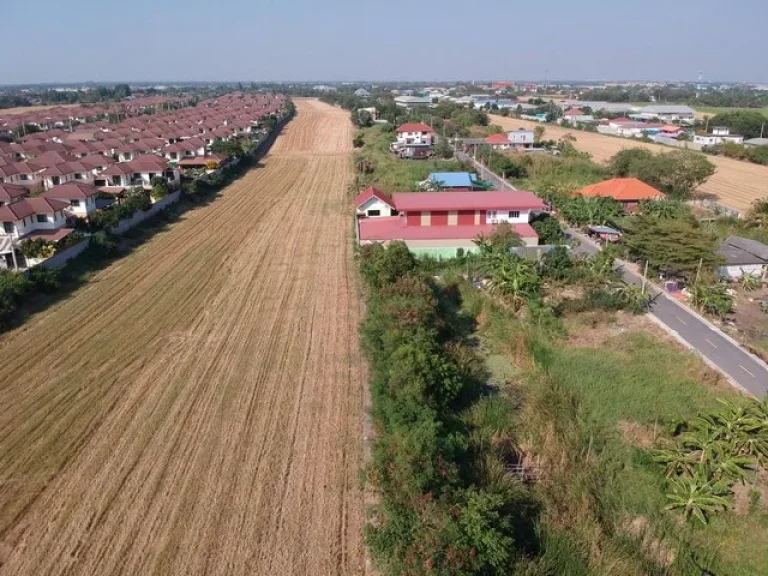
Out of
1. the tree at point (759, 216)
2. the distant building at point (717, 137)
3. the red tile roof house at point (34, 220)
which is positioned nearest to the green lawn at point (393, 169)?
the red tile roof house at point (34, 220)

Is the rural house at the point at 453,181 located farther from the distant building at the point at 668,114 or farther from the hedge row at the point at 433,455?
the distant building at the point at 668,114

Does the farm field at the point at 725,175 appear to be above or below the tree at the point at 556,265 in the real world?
below

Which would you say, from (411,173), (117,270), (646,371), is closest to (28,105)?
(411,173)

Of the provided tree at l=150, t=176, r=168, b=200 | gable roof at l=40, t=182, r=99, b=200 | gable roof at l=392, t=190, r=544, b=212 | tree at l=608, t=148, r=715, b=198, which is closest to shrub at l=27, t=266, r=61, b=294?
gable roof at l=40, t=182, r=99, b=200

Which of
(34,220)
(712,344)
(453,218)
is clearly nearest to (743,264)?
(712,344)

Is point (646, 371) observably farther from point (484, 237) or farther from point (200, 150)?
point (200, 150)

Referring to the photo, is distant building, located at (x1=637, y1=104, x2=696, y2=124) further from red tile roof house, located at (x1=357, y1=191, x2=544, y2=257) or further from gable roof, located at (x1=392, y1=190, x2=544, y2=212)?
red tile roof house, located at (x1=357, y1=191, x2=544, y2=257)

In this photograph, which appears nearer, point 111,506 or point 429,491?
point 429,491
